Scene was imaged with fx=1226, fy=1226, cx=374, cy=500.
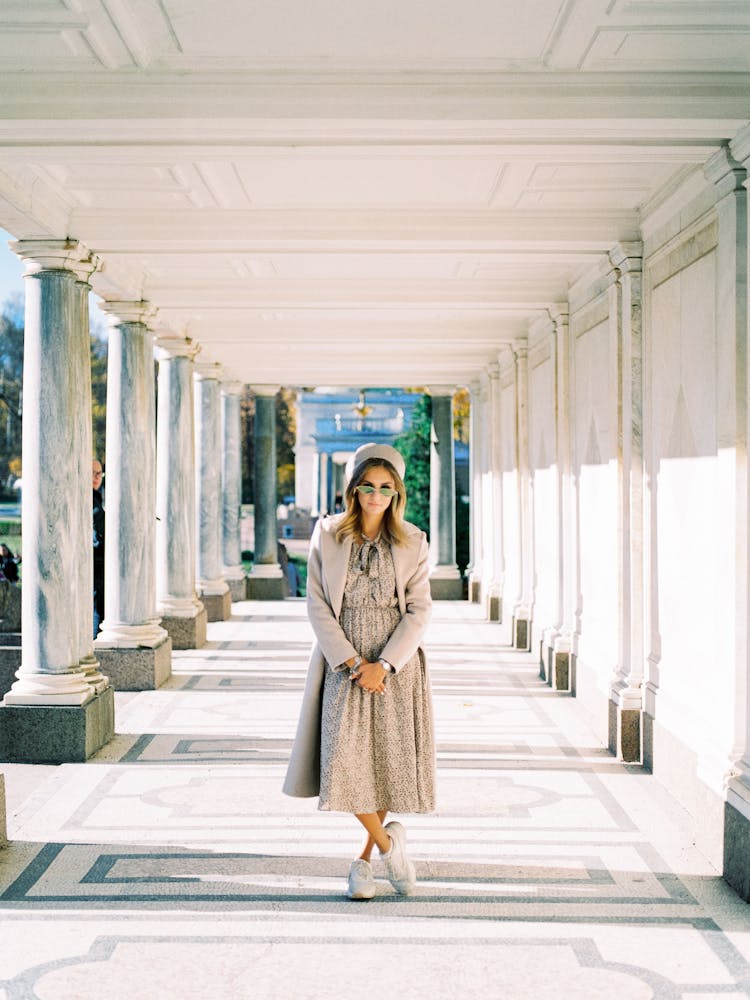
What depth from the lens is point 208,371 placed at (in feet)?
59.0

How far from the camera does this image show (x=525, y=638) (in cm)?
1484

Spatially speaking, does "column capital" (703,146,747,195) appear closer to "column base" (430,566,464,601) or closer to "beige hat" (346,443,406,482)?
"beige hat" (346,443,406,482)

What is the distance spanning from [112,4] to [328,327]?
960 centimetres

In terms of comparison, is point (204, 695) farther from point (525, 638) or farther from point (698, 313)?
point (698, 313)

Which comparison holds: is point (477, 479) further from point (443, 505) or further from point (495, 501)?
point (495, 501)

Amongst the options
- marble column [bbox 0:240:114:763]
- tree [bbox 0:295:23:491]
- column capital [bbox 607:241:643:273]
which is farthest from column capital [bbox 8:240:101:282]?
tree [bbox 0:295:23:491]

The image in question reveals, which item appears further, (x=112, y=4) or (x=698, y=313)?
(x=698, y=313)

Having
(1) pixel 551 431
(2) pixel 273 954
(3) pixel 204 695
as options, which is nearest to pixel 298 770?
(2) pixel 273 954

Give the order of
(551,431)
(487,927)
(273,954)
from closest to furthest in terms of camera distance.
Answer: (273,954)
(487,927)
(551,431)

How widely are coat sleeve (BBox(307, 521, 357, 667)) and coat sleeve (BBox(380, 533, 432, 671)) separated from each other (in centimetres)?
18

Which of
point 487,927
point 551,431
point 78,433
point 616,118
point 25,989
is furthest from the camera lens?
point 551,431

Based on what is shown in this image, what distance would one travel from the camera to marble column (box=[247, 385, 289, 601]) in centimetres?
2162

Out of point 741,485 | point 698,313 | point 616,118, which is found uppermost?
point 616,118

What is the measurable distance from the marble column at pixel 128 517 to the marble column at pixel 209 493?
5.77 meters
